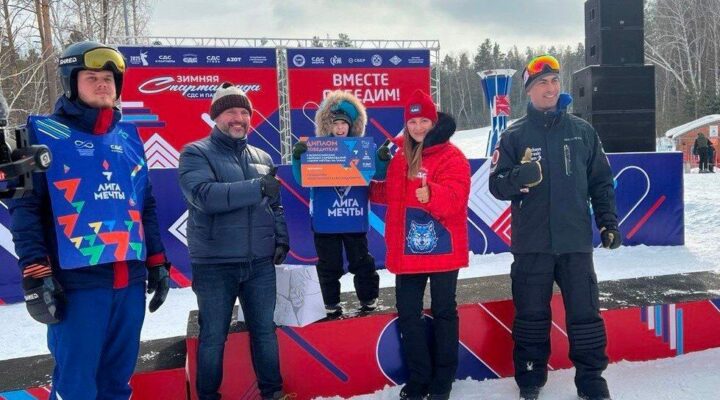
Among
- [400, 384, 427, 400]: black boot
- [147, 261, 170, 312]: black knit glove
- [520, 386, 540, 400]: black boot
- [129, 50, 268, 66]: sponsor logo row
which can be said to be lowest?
[520, 386, 540, 400]: black boot

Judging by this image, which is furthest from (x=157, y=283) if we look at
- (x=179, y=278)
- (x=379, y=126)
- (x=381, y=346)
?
(x=379, y=126)

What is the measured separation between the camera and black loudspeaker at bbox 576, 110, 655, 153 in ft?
24.1

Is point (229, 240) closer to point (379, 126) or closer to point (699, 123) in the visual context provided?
point (379, 126)

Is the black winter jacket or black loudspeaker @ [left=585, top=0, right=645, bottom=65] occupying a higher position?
black loudspeaker @ [left=585, top=0, right=645, bottom=65]

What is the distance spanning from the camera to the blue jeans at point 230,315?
2.55m

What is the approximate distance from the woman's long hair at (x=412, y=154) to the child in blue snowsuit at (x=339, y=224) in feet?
1.62

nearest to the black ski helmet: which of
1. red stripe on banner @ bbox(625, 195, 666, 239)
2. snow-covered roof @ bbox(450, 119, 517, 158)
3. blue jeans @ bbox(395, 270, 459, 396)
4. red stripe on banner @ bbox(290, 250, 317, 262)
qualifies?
blue jeans @ bbox(395, 270, 459, 396)

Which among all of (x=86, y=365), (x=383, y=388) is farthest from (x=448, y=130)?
(x=86, y=365)

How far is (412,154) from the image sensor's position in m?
2.89

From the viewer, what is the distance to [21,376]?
104 inches

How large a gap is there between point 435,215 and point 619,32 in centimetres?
601

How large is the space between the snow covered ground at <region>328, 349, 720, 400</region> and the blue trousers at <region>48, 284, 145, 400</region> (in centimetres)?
140

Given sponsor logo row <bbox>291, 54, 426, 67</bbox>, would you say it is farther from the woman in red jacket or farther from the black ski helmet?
the black ski helmet

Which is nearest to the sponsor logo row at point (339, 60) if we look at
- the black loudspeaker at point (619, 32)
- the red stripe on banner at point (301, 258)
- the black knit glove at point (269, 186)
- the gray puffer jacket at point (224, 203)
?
the black loudspeaker at point (619, 32)
